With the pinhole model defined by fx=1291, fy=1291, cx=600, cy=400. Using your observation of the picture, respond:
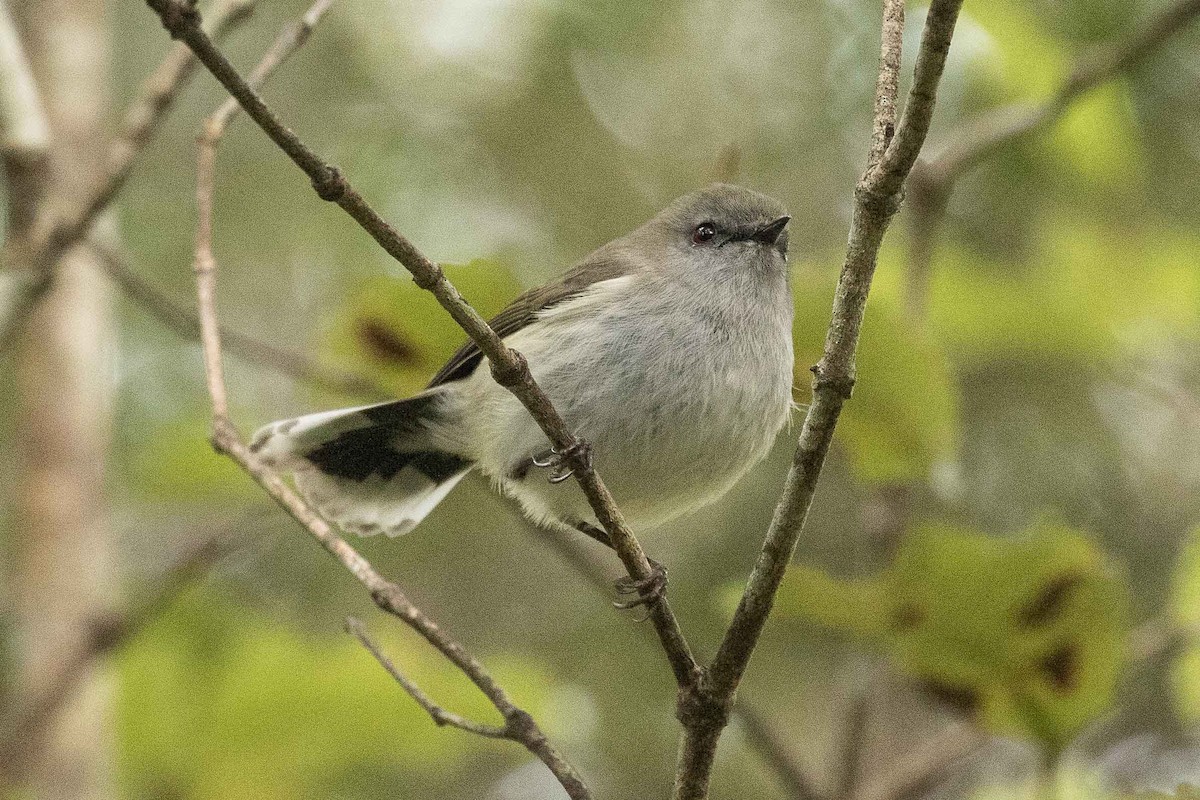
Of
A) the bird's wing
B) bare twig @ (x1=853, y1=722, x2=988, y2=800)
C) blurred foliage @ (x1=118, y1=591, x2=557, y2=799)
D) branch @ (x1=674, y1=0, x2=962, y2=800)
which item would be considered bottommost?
bare twig @ (x1=853, y1=722, x2=988, y2=800)

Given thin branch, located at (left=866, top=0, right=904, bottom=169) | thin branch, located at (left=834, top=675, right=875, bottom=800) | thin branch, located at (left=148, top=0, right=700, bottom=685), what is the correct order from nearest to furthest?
thin branch, located at (left=148, top=0, right=700, bottom=685)
thin branch, located at (left=866, top=0, right=904, bottom=169)
thin branch, located at (left=834, top=675, right=875, bottom=800)

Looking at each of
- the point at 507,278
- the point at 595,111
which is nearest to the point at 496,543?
the point at 595,111

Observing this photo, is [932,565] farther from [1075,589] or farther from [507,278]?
[507,278]

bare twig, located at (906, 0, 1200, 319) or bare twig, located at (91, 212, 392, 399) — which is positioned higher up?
bare twig, located at (91, 212, 392, 399)

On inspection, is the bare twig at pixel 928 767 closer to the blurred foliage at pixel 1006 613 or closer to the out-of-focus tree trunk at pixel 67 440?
the blurred foliage at pixel 1006 613

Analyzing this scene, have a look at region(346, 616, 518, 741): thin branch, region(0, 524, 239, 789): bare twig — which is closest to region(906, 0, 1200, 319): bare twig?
region(346, 616, 518, 741): thin branch

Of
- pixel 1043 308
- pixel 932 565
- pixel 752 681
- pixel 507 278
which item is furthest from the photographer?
pixel 752 681

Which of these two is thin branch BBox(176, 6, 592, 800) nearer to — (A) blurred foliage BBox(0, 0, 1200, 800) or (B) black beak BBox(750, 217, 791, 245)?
(A) blurred foliage BBox(0, 0, 1200, 800)
